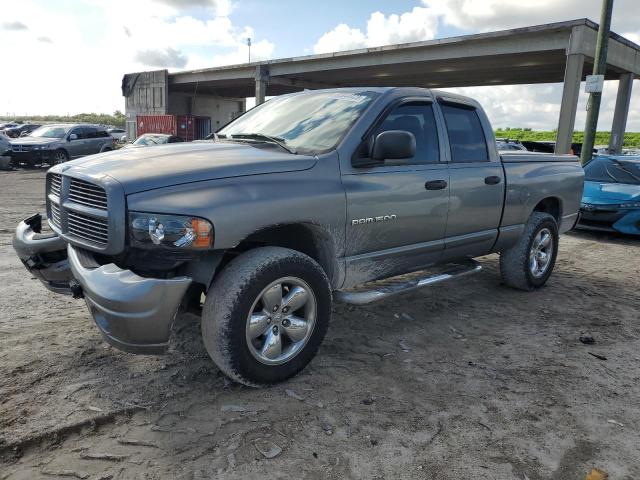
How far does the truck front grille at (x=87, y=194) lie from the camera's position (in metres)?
2.95

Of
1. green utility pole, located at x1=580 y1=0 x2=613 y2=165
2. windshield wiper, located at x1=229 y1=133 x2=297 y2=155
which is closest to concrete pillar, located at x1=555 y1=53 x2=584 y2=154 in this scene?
green utility pole, located at x1=580 y1=0 x2=613 y2=165

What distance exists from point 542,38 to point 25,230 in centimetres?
1897

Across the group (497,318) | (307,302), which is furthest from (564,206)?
(307,302)

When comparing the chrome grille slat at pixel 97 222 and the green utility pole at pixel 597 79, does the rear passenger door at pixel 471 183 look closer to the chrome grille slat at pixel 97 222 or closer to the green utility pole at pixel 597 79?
the chrome grille slat at pixel 97 222

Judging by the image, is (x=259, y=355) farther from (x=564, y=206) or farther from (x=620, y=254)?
(x=620, y=254)

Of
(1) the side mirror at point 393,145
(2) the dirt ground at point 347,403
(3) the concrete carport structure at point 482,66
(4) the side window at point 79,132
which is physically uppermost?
(3) the concrete carport structure at point 482,66

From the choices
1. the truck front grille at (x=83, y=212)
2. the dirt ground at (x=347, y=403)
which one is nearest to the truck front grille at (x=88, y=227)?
the truck front grille at (x=83, y=212)

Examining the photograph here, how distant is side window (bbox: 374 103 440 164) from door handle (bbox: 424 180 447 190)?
19 cm

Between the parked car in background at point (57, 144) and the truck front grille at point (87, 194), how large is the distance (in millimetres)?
17670

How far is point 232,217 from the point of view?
2938 mm

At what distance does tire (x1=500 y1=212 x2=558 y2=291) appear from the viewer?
544 cm

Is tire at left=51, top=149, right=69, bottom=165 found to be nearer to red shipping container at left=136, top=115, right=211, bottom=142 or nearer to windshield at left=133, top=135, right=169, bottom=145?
windshield at left=133, top=135, right=169, bottom=145

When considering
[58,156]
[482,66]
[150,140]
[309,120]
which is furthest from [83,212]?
[482,66]

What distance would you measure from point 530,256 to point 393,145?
2843 millimetres
